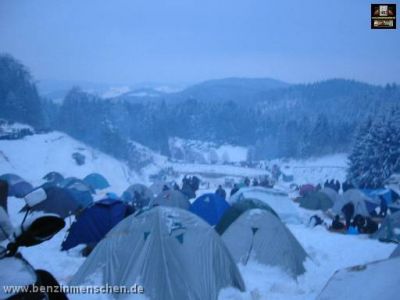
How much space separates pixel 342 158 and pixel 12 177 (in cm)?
5251

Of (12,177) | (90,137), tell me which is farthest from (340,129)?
(12,177)

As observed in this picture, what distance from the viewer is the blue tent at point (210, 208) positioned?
1301 cm

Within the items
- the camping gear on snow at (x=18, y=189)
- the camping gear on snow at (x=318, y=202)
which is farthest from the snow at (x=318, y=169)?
the camping gear on snow at (x=18, y=189)

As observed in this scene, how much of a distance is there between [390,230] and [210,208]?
19.3 feet

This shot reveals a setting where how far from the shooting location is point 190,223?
7488 millimetres

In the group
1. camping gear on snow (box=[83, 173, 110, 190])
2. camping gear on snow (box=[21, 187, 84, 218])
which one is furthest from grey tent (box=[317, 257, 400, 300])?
camping gear on snow (box=[83, 173, 110, 190])

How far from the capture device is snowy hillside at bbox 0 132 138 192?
36109 millimetres

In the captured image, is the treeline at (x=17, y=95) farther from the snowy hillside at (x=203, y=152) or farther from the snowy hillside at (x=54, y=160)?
the snowy hillside at (x=203, y=152)

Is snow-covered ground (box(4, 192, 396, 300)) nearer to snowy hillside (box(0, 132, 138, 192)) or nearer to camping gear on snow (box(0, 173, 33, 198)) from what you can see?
camping gear on snow (box(0, 173, 33, 198))

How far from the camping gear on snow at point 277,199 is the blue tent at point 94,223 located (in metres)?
6.17

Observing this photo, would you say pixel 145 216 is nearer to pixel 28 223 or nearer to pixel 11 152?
pixel 28 223

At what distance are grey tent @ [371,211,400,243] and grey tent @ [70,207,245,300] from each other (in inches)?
280

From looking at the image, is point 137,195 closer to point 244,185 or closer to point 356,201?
point 244,185

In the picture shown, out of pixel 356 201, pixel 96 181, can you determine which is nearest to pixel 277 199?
pixel 356 201
